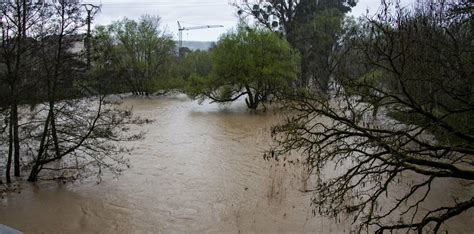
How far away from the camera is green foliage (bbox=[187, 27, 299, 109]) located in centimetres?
2909

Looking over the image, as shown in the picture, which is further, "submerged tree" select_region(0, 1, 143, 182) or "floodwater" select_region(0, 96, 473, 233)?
"submerged tree" select_region(0, 1, 143, 182)

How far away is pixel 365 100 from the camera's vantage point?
9.91 m

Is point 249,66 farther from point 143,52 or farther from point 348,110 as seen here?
point 348,110

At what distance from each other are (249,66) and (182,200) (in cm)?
1822

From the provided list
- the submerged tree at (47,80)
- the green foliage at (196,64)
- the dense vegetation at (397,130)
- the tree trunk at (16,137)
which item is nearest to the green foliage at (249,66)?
the dense vegetation at (397,130)

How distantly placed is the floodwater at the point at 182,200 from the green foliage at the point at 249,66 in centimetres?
1172

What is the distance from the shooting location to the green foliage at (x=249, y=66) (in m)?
29.1

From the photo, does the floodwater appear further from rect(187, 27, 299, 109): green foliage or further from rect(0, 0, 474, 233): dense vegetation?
rect(187, 27, 299, 109): green foliage

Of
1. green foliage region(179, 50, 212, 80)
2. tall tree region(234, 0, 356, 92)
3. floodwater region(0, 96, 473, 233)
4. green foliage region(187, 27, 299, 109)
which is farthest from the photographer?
green foliage region(179, 50, 212, 80)

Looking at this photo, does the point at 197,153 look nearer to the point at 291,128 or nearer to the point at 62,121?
the point at 62,121

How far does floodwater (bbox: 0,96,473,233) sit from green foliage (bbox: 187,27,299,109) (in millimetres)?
11722

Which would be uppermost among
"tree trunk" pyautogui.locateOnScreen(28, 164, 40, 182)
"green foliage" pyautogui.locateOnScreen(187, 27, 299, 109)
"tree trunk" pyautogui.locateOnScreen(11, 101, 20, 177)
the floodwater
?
"green foliage" pyautogui.locateOnScreen(187, 27, 299, 109)

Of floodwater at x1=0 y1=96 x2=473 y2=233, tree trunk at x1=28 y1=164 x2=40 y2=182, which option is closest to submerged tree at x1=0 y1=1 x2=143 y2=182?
tree trunk at x1=28 y1=164 x2=40 y2=182

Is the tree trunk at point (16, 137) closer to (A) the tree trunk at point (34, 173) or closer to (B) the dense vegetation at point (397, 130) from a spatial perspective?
(A) the tree trunk at point (34, 173)
